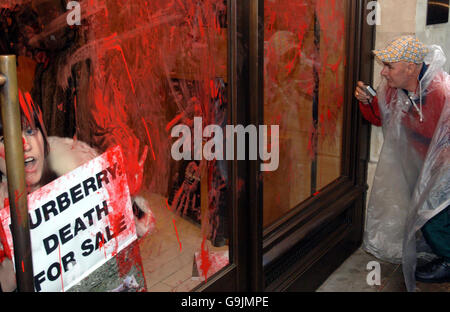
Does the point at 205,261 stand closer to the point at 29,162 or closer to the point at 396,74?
the point at 29,162

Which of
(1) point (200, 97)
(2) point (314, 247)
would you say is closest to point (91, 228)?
(1) point (200, 97)

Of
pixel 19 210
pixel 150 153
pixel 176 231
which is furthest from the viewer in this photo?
pixel 176 231

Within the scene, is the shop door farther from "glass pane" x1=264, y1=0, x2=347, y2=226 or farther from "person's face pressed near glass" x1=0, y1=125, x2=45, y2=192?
"person's face pressed near glass" x1=0, y1=125, x2=45, y2=192

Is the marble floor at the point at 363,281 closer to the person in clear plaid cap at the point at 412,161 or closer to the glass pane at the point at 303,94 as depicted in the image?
the person in clear plaid cap at the point at 412,161

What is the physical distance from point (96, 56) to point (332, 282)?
1700 mm

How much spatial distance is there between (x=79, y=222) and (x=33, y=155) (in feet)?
0.69

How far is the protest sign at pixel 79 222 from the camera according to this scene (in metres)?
0.99

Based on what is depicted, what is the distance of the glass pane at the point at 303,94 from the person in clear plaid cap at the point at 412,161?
0.72 ft

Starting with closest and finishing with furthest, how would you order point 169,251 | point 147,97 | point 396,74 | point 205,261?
point 147,97 → point 169,251 → point 205,261 → point 396,74

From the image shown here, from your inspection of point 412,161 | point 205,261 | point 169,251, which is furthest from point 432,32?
point 169,251

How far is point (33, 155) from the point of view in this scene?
0.97 meters

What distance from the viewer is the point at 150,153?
49.7 inches

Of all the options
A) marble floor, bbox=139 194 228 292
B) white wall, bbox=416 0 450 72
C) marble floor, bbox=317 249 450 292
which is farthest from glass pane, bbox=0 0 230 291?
white wall, bbox=416 0 450 72
